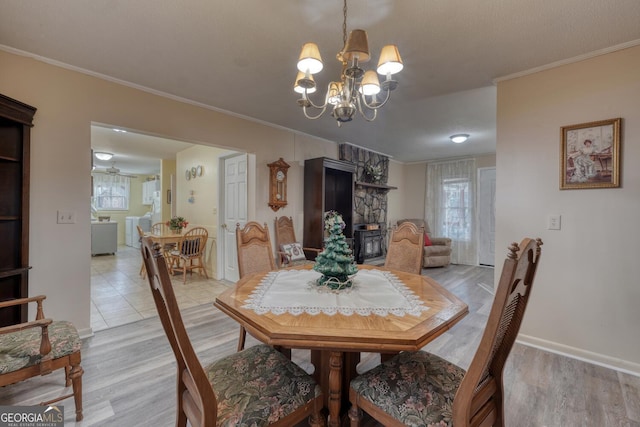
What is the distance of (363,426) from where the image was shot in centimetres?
153

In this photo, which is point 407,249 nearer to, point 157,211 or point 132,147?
point 132,147

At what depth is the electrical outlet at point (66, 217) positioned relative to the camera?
239 cm

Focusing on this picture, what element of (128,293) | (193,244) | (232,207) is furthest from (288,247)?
(128,293)

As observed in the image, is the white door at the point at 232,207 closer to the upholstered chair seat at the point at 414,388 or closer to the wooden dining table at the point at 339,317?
the wooden dining table at the point at 339,317

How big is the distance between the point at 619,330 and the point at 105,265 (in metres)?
7.82

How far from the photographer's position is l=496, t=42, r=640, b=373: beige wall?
208cm

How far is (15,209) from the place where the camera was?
2.14 meters

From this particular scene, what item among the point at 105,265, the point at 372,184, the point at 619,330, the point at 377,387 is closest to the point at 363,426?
the point at 377,387

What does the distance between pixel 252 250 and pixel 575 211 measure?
2.72 metres

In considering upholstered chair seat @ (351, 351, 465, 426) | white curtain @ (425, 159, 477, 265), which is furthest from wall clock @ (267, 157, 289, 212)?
white curtain @ (425, 159, 477, 265)

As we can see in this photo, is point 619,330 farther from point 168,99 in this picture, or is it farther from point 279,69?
point 168,99

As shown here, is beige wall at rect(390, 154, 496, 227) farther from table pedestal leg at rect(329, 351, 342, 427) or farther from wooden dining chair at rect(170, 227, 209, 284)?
table pedestal leg at rect(329, 351, 342, 427)

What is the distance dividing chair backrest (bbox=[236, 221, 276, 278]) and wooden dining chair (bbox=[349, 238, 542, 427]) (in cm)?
132

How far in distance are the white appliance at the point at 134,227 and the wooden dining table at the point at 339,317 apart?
8050 mm
